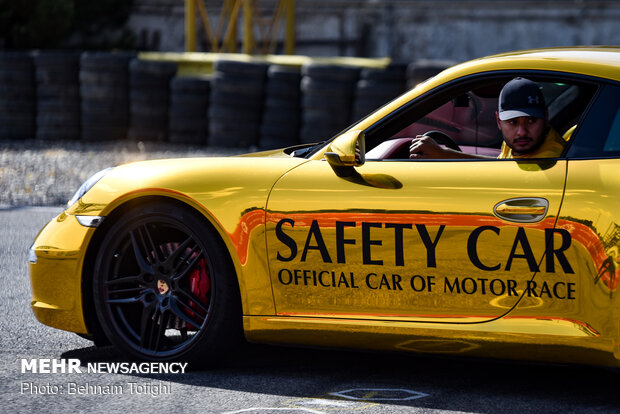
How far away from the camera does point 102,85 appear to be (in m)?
16.6

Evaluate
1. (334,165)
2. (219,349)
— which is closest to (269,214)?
(334,165)

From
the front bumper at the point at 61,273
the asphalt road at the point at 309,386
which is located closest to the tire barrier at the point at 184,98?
the asphalt road at the point at 309,386

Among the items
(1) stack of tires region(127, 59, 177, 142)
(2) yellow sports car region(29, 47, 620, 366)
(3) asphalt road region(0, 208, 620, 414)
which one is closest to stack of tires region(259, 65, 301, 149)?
(1) stack of tires region(127, 59, 177, 142)

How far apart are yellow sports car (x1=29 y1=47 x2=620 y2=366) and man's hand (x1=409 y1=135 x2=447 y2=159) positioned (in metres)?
0.09

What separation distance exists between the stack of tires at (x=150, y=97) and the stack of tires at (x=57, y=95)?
93 cm

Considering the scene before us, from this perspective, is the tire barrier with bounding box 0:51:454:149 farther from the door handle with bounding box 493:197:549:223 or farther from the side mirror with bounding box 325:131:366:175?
the door handle with bounding box 493:197:549:223

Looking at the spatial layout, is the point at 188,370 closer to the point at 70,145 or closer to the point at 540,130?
the point at 540,130

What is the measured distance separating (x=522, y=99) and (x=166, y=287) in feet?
5.73

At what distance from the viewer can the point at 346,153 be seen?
4.57 m

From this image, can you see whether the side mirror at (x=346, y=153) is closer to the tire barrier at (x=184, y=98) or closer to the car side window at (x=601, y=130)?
the car side window at (x=601, y=130)

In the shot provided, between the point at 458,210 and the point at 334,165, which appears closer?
the point at 458,210

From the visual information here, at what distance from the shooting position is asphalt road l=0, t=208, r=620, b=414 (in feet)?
14.5

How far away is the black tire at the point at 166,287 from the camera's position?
189 inches

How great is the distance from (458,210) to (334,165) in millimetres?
597
